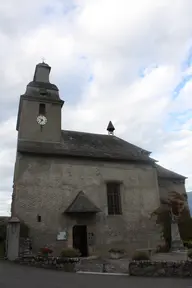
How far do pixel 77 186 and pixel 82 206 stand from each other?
5.99ft

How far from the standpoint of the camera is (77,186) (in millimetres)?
19750

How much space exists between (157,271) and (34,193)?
10.9 m

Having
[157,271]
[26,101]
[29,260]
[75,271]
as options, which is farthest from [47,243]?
[26,101]

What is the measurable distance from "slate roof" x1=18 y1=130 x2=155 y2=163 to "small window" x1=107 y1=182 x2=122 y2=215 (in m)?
2.31

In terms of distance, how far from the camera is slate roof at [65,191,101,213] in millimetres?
18203

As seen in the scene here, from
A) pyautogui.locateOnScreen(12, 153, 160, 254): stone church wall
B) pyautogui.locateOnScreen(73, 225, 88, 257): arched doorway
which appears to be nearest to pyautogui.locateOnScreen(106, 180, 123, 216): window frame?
pyautogui.locateOnScreen(12, 153, 160, 254): stone church wall

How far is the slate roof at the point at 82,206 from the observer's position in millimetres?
18203

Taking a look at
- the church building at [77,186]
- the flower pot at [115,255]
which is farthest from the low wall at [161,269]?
the church building at [77,186]

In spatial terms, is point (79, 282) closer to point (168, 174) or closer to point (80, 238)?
point (80, 238)

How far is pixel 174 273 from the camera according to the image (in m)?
9.61

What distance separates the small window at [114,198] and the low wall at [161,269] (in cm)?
975

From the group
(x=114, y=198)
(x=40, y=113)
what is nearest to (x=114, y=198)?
(x=114, y=198)

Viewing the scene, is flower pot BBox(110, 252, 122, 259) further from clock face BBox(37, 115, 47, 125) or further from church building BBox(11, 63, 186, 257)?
clock face BBox(37, 115, 47, 125)

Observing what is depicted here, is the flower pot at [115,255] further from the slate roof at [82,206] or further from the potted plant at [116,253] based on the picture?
the slate roof at [82,206]
